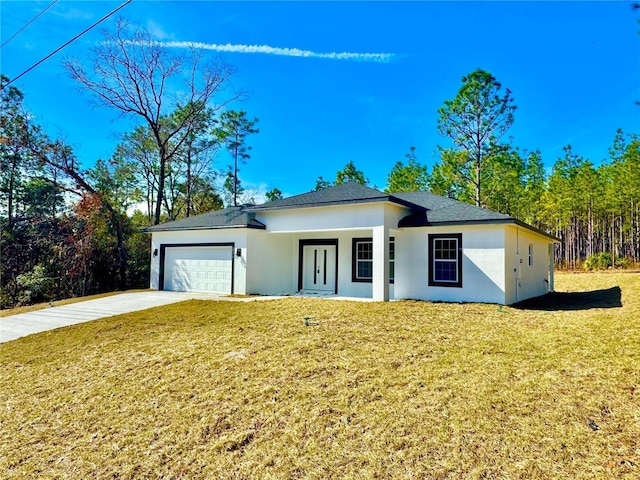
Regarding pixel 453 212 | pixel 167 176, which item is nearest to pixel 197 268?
pixel 453 212

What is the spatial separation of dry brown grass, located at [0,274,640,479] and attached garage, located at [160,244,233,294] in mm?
6242

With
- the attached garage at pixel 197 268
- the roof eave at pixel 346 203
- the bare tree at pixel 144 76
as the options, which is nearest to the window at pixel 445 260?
the roof eave at pixel 346 203

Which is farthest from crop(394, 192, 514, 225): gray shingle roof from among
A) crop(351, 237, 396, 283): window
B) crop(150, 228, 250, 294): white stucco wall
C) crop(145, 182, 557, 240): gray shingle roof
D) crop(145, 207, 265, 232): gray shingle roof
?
crop(150, 228, 250, 294): white stucco wall

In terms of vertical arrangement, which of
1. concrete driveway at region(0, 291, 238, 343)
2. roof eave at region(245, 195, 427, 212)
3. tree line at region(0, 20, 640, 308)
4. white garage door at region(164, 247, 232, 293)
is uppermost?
tree line at region(0, 20, 640, 308)

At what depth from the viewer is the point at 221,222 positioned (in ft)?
47.5

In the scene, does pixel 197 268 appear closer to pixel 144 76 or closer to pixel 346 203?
pixel 346 203

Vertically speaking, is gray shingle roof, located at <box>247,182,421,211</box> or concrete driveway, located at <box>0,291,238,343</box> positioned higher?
gray shingle roof, located at <box>247,182,421,211</box>

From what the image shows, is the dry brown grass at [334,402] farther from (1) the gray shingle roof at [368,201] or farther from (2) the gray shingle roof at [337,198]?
(2) the gray shingle roof at [337,198]

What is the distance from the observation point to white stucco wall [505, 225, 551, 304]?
11.0 m

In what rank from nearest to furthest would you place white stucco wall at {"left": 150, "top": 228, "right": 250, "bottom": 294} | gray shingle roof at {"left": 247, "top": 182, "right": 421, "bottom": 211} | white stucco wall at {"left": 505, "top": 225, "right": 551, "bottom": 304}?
white stucco wall at {"left": 505, "top": 225, "right": 551, "bottom": 304}, gray shingle roof at {"left": 247, "top": 182, "right": 421, "bottom": 211}, white stucco wall at {"left": 150, "top": 228, "right": 250, "bottom": 294}

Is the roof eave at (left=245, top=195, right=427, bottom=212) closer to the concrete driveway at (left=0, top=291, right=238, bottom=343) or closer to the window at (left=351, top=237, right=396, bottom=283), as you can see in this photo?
the window at (left=351, top=237, right=396, bottom=283)

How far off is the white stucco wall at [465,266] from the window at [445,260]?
12 cm

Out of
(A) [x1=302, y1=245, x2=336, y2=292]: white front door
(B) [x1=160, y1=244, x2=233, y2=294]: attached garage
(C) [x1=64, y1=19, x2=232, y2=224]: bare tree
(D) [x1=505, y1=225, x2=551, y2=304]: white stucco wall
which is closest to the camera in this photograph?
(D) [x1=505, y1=225, x2=551, y2=304]: white stucco wall

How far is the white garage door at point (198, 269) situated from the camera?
14062mm
